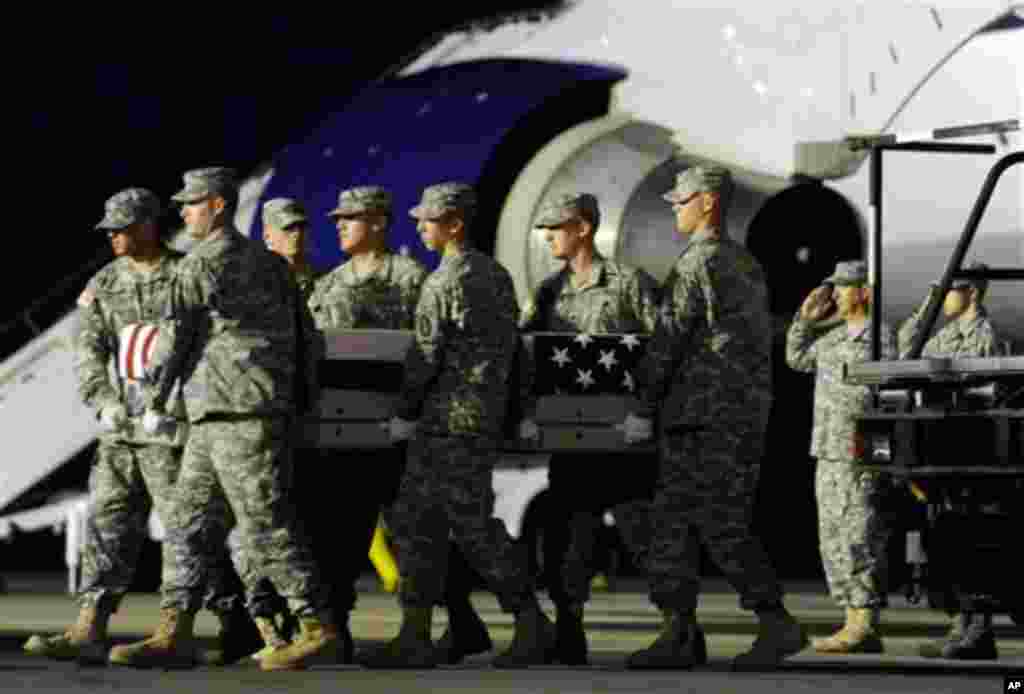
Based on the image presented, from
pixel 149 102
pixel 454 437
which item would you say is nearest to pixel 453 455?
pixel 454 437

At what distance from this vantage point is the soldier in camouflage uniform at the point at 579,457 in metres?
15.0

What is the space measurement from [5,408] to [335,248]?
247cm

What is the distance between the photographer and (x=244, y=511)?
14.0m

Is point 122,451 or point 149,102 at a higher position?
point 149,102

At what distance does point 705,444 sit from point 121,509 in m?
2.64

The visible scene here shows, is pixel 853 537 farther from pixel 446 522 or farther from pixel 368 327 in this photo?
pixel 368 327

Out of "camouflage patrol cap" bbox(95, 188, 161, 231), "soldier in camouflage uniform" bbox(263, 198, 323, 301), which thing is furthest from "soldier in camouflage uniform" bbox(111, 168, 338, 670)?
"soldier in camouflage uniform" bbox(263, 198, 323, 301)

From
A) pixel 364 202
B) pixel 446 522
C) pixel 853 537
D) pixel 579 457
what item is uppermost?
pixel 364 202

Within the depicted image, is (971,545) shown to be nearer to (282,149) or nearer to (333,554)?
(333,554)

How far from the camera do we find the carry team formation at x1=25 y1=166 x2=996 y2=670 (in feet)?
46.5

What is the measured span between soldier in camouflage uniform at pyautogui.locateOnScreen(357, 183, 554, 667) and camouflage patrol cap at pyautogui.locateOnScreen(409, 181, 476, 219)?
14.8 inches

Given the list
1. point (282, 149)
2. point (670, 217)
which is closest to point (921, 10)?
point (670, 217)

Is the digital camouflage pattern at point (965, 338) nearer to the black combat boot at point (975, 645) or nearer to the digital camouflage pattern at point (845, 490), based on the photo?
the digital camouflage pattern at point (845, 490)

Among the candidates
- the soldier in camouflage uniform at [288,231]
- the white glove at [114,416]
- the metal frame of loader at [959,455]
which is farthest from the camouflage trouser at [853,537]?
the white glove at [114,416]
